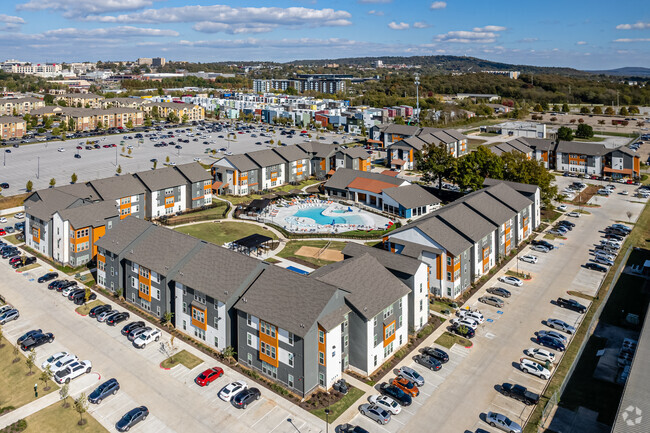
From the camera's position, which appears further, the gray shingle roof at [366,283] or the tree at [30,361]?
the gray shingle roof at [366,283]

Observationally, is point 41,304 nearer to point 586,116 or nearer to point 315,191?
point 315,191

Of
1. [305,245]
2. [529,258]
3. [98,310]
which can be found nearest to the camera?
[98,310]

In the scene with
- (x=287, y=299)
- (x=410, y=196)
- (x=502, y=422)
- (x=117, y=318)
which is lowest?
(x=502, y=422)

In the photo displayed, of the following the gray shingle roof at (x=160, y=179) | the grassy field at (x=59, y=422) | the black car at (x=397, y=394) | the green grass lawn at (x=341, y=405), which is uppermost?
the gray shingle roof at (x=160, y=179)

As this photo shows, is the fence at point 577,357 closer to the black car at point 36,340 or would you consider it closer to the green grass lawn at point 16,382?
the green grass lawn at point 16,382

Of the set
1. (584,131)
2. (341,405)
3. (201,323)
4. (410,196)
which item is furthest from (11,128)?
(584,131)

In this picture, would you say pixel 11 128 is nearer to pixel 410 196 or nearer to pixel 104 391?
pixel 410 196

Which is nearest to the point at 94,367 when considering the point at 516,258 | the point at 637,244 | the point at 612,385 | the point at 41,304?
the point at 41,304

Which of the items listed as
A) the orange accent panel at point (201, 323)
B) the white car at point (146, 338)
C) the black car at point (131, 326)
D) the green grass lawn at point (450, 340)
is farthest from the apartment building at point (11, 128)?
the green grass lawn at point (450, 340)
